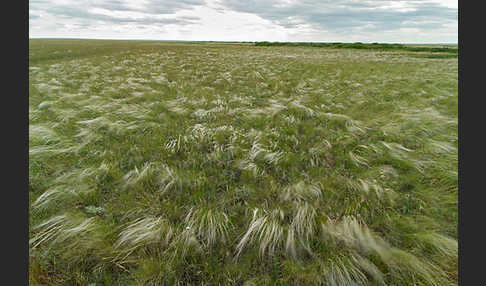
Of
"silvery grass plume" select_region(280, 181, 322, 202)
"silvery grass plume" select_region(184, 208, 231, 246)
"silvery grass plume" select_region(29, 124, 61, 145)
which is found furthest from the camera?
"silvery grass plume" select_region(29, 124, 61, 145)

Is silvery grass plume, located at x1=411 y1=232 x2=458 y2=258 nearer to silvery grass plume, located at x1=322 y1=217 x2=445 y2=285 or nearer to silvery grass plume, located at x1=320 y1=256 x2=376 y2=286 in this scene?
silvery grass plume, located at x1=322 y1=217 x2=445 y2=285

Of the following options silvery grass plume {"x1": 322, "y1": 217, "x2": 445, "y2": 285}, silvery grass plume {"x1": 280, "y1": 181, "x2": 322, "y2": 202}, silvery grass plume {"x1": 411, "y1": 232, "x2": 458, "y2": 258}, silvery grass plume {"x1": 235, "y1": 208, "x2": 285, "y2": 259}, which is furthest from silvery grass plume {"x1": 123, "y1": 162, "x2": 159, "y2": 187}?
silvery grass plume {"x1": 411, "y1": 232, "x2": 458, "y2": 258}

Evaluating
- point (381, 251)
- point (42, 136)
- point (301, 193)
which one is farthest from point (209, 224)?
point (42, 136)

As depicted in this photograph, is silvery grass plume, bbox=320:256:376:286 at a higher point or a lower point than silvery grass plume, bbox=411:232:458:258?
lower

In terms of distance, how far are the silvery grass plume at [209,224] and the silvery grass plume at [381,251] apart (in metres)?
1.08

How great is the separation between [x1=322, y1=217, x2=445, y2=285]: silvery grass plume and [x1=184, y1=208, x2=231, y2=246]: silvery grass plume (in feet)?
Answer: 3.53

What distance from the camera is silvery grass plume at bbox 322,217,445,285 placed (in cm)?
185

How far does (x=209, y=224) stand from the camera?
227 cm

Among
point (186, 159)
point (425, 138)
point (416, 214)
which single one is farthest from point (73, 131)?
point (425, 138)

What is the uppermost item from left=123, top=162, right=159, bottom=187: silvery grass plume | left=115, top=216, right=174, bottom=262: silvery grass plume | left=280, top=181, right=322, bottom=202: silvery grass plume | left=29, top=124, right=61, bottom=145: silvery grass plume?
left=29, top=124, right=61, bottom=145: silvery grass plume

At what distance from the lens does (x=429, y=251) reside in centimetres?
207

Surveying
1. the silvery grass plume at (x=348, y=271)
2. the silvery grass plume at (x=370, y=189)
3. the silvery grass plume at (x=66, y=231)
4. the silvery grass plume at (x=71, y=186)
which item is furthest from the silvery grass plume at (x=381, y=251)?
the silvery grass plume at (x=71, y=186)

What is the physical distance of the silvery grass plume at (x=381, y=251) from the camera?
185cm

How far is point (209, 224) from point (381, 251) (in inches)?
67.1
